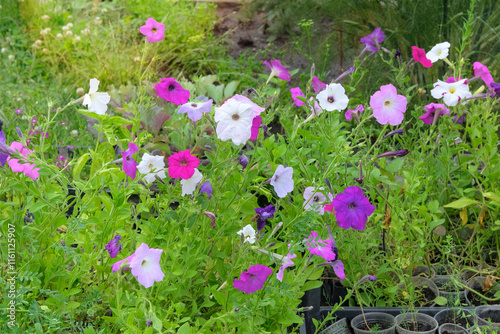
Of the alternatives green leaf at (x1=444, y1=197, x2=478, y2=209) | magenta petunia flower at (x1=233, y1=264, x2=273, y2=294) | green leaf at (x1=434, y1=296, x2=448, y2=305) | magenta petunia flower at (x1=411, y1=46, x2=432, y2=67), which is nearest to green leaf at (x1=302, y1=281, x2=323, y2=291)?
magenta petunia flower at (x1=233, y1=264, x2=273, y2=294)

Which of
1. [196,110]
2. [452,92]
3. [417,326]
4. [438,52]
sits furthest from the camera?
[438,52]

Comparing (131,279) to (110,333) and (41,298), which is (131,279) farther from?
(41,298)

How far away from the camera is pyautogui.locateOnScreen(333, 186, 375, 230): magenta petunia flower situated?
1.25m

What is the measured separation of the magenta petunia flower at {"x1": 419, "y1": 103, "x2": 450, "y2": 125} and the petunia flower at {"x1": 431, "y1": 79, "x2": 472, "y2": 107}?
0.13 feet

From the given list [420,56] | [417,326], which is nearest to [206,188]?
[417,326]

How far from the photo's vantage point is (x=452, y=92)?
1.70 meters

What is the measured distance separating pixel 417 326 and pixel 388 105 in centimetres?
69

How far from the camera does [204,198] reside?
1185 mm

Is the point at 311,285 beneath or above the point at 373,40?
beneath

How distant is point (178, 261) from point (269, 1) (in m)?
2.83

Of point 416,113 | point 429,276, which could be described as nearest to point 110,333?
point 429,276

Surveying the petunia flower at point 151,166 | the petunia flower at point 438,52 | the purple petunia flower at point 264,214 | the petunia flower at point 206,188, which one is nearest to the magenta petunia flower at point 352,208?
the purple petunia flower at point 264,214

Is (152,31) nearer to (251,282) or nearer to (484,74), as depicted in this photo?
(251,282)

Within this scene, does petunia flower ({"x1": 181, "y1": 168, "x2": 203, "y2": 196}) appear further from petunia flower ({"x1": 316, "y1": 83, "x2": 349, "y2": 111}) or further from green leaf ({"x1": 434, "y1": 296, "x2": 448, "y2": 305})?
green leaf ({"x1": 434, "y1": 296, "x2": 448, "y2": 305})
